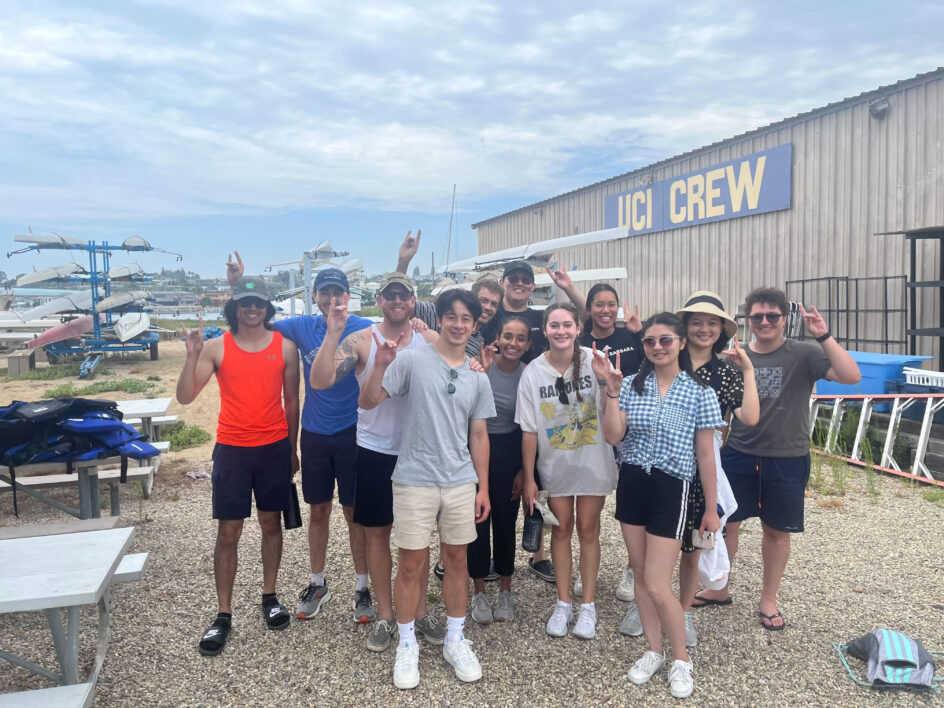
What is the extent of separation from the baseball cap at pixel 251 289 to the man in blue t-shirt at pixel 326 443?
233mm

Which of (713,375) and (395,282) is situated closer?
(713,375)

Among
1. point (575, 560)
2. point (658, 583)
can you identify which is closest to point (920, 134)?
point (575, 560)

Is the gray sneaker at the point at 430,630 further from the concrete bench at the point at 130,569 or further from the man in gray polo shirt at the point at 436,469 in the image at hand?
the concrete bench at the point at 130,569

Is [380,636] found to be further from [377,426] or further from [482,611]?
[377,426]

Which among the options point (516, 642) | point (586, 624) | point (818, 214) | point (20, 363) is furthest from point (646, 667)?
point (20, 363)

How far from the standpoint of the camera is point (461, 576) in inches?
125

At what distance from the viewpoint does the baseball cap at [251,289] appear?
341 centimetres

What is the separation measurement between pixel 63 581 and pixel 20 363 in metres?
18.7

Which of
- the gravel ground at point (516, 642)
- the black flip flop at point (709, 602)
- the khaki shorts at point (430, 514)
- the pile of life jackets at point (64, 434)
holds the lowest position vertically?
the gravel ground at point (516, 642)

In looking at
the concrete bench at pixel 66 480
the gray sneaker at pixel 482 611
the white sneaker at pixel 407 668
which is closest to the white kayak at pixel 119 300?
the concrete bench at pixel 66 480

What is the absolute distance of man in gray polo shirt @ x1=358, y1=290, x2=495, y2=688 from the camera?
303 centimetres

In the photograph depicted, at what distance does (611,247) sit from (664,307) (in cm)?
249

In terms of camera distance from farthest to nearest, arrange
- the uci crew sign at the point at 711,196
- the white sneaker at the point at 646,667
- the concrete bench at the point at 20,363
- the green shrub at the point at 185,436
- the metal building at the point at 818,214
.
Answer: the concrete bench at the point at 20,363, the uci crew sign at the point at 711,196, the metal building at the point at 818,214, the green shrub at the point at 185,436, the white sneaker at the point at 646,667

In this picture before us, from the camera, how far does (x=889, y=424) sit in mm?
7180
